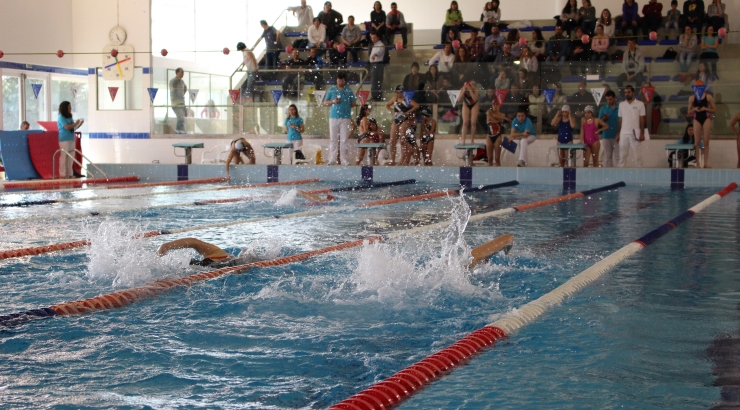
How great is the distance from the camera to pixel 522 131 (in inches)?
499

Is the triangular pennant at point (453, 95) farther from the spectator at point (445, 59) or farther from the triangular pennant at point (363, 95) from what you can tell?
the triangular pennant at point (363, 95)

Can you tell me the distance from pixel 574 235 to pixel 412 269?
219 centimetres

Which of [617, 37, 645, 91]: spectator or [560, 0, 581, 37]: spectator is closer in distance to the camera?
[617, 37, 645, 91]: spectator

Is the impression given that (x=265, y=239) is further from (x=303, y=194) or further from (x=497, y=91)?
(x=497, y=91)

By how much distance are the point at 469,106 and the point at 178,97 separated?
5.75 metres

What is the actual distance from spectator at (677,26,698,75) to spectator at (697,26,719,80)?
145 mm

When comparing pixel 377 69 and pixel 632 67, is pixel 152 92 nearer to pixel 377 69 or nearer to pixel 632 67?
pixel 377 69

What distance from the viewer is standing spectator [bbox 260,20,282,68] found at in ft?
48.0

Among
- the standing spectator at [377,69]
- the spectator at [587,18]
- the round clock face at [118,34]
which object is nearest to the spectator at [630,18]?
the spectator at [587,18]

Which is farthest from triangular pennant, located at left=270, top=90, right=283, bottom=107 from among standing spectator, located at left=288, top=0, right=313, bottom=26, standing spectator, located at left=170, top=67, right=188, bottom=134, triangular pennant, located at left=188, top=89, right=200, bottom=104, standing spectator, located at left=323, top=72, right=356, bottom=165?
standing spectator, located at left=288, top=0, right=313, bottom=26

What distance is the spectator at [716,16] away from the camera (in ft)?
43.4

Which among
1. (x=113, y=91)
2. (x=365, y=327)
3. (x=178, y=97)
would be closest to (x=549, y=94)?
(x=178, y=97)

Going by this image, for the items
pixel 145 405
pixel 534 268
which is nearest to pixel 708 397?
pixel 145 405

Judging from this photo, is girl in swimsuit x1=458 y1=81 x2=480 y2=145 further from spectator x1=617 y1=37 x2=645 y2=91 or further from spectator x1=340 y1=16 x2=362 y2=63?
spectator x1=340 y1=16 x2=362 y2=63
